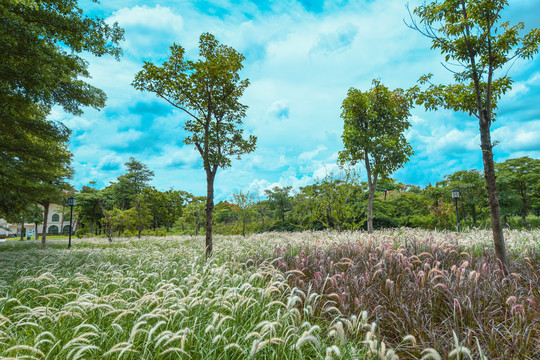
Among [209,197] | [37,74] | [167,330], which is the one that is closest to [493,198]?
[167,330]

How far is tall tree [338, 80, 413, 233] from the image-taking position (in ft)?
44.9

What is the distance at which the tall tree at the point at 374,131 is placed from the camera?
13.7 m

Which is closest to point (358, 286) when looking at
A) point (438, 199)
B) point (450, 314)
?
point (450, 314)

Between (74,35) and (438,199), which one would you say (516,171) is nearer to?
(438,199)

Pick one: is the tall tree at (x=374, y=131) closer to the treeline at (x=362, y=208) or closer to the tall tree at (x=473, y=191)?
the treeline at (x=362, y=208)

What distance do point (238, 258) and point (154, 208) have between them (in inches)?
1061

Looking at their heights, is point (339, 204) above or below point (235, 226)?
above

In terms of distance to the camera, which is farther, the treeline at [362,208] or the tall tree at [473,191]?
the tall tree at [473,191]

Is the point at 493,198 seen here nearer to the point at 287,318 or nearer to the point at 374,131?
the point at 287,318

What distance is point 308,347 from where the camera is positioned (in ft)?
9.45

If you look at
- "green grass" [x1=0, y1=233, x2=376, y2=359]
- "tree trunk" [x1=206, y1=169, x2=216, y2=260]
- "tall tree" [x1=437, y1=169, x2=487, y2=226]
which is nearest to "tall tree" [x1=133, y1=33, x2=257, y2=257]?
"tree trunk" [x1=206, y1=169, x2=216, y2=260]

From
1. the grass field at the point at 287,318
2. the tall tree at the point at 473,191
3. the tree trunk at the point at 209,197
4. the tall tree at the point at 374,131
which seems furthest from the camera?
the tall tree at the point at 473,191

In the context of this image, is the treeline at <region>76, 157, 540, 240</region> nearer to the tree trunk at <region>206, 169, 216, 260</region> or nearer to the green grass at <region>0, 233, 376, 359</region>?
the tree trunk at <region>206, 169, 216, 260</region>

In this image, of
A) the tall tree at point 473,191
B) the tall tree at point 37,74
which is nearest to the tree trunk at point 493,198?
the tall tree at point 37,74
